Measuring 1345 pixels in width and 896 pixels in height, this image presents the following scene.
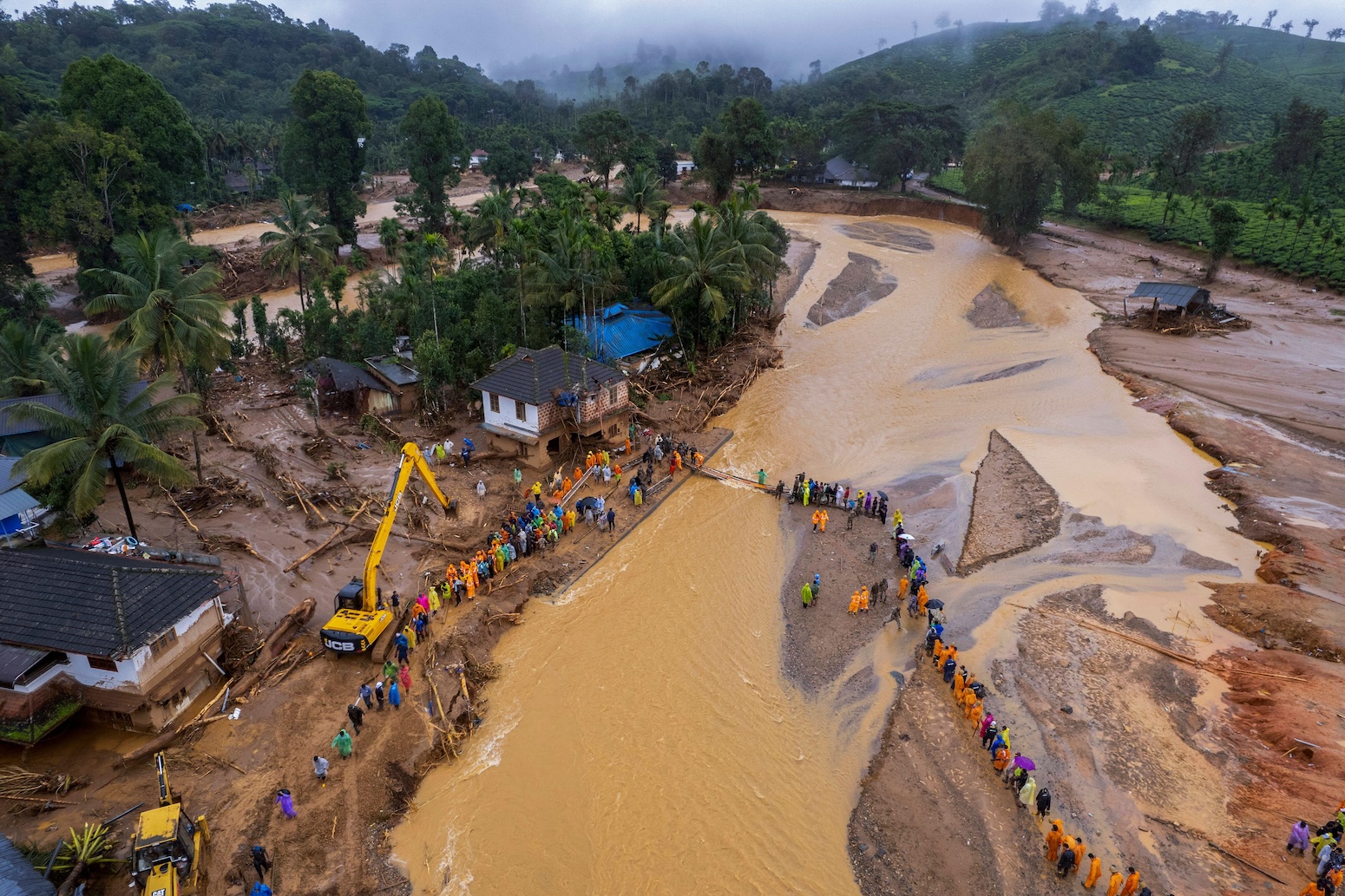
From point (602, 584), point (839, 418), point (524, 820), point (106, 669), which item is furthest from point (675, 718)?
point (839, 418)

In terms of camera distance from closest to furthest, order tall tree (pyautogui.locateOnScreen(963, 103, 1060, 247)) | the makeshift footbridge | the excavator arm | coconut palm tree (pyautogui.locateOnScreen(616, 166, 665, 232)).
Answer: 1. the excavator arm
2. the makeshift footbridge
3. coconut palm tree (pyautogui.locateOnScreen(616, 166, 665, 232))
4. tall tree (pyautogui.locateOnScreen(963, 103, 1060, 247))

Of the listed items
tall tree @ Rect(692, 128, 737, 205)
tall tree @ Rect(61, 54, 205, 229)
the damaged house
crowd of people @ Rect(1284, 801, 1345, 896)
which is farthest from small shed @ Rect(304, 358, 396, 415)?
tall tree @ Rect(692, 128, 737, 205)

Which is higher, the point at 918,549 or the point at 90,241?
the point at 90,241

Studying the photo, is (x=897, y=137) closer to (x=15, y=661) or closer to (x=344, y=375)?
(x=344, y=375)

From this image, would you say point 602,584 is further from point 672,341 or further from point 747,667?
point 672,341

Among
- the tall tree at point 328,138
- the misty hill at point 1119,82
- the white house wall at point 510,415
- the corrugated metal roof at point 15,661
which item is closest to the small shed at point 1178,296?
the white house wall at point 510,415

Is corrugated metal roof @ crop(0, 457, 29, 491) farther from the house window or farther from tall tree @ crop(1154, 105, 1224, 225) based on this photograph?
tall tree @ crop(1154, 105, 1224, 225)
